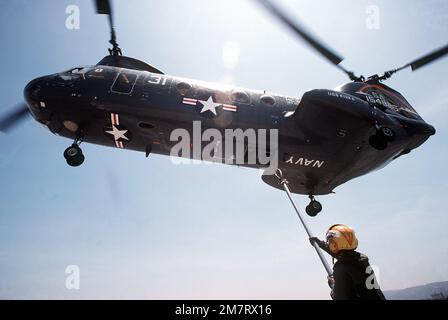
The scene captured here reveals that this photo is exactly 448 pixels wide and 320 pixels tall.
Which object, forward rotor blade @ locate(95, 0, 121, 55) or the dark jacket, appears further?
forward rotor blade @ locate(95, 0, 121, 55)

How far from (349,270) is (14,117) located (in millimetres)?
12469

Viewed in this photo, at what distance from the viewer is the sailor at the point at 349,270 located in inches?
131

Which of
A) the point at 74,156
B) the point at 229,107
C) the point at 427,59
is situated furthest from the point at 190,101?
the point at 427,59

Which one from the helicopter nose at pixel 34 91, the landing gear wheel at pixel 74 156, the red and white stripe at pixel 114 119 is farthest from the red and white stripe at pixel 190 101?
the helicopter nose at pixel 34 91

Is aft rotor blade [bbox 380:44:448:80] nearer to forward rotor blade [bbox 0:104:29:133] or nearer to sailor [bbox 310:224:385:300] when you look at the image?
sailor [bbox 310:224:385:300]

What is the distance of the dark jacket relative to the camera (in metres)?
3.32

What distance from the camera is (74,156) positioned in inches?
392

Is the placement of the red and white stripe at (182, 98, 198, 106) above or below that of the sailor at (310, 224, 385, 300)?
above

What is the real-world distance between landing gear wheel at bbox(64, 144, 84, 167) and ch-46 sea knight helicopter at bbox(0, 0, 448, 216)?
33 millimetres

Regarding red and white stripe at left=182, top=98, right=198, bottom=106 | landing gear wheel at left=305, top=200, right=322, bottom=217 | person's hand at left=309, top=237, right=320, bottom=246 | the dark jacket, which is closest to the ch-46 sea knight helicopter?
red and white stripe at left=182, top=98, right=198, bottom=106

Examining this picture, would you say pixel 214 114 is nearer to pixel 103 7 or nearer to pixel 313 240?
pixel 103 7

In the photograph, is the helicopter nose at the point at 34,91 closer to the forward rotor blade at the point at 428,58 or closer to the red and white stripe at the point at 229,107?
the red and white stripe at the point at 229,107

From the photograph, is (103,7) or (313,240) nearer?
(313,240)
